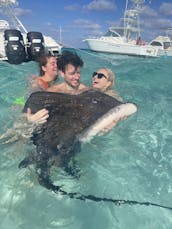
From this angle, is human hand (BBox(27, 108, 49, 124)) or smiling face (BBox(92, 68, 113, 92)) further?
smiling face (BBox(92, 68, 113, 92))

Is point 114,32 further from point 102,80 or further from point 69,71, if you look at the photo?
point 69,71

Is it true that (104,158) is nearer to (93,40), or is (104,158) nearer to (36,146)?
(36,146)

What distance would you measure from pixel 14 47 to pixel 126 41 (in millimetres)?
35182

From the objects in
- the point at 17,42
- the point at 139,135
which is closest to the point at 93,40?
the point at 17,42

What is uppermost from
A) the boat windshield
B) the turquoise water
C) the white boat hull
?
the turquoise water

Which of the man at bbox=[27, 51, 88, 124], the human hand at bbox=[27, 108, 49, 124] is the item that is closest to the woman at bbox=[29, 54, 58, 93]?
Answer: the man at bbox=[27, 51, 88, 124]

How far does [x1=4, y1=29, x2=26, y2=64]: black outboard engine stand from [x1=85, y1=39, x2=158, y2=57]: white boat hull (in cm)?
2931

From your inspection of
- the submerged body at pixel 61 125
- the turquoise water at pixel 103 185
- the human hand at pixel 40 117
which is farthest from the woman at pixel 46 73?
the human hand at pixel 40 117

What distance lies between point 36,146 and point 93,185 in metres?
1.01

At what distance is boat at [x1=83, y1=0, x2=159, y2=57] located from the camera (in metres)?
42.0

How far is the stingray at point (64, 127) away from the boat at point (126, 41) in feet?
128

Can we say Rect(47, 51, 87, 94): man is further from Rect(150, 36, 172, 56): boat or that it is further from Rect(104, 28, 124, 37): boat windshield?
Rect(150, 36, 172, 56): boat

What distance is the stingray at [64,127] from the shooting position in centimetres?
412

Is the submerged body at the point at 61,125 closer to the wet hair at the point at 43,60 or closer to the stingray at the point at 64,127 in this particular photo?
the stingray at the point at 64,127
